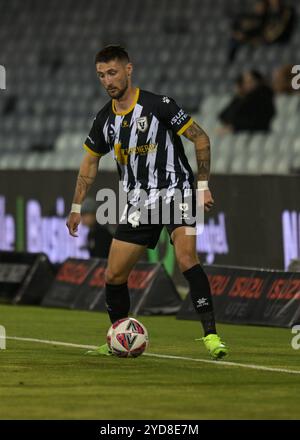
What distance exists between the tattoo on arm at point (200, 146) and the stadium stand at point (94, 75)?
33.4 ft

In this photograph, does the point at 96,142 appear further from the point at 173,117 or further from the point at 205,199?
the point at 205,199

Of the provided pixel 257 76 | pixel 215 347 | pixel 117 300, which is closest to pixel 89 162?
pixel 117 300

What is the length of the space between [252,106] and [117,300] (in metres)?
11.4

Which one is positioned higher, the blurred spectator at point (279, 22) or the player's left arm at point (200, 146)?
the blurred spectator at point (279, 22)

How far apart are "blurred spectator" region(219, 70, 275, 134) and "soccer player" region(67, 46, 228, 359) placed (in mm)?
10959

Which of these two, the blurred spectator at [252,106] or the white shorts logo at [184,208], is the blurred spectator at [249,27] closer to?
the blurred spectator at [252,106]

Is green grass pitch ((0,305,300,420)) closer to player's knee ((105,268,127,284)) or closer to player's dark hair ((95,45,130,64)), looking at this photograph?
player's knee ((105,268,127,284))

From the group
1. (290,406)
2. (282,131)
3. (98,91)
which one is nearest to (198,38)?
(98,91)

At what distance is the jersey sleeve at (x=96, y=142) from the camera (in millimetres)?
10625

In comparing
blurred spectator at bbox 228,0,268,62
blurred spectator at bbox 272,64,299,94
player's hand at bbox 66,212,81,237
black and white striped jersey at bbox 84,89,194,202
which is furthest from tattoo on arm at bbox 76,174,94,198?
blurred spectator at bbox 228,0,268,62

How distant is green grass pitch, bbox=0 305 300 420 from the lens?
7.40 meters

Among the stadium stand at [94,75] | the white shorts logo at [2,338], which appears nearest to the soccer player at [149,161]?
the white shorts logo at [2,338]

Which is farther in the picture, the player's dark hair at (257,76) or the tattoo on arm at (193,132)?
the player's dark hair at (257,76)

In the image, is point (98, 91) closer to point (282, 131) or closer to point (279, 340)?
point (282, 131)
